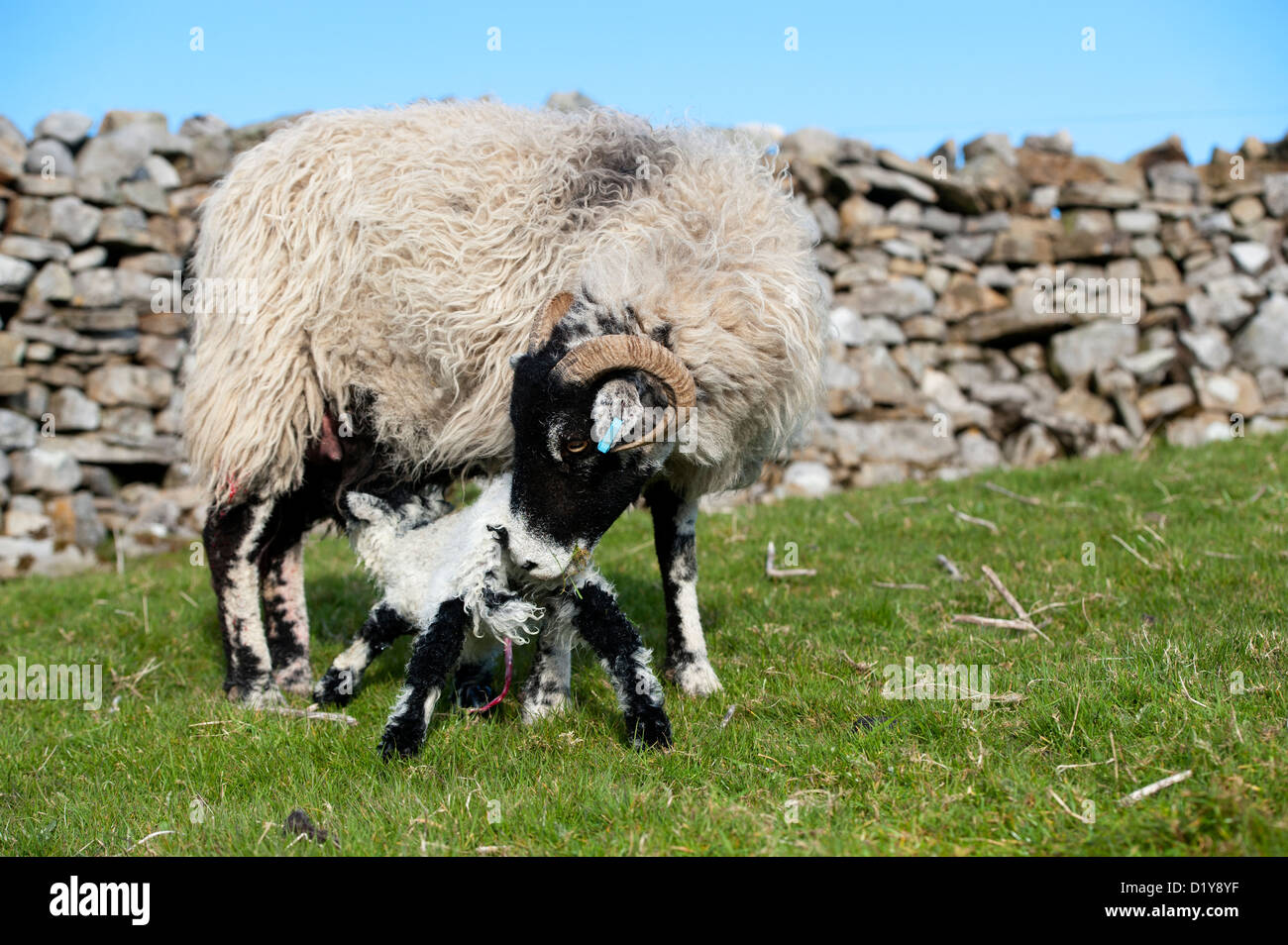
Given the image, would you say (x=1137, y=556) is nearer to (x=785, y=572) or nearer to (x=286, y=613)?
(x=785, y=572)

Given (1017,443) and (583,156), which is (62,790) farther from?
(1017,443)

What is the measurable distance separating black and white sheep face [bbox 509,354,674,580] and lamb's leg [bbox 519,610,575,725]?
49 cm

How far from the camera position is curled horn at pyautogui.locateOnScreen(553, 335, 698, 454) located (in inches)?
126

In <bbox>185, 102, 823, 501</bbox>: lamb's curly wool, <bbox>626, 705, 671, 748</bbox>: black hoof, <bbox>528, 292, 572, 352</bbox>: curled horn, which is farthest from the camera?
<bbox>185, 102, 823, 501</bbox>: lamb's curly wool

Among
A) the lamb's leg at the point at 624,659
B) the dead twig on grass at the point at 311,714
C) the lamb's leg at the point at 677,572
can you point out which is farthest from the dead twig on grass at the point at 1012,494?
the dead twig on grass at the point at 311,714

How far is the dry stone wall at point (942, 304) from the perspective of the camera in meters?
→ 8.98

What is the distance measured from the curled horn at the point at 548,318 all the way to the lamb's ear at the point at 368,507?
121 centimetres

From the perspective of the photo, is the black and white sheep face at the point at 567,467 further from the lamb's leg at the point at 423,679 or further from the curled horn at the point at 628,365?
the lamb's leg at the point at 423,679

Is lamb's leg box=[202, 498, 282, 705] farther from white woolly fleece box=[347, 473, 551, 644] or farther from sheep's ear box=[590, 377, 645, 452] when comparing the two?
sheep's ear box=[590, 377, 645, 452]

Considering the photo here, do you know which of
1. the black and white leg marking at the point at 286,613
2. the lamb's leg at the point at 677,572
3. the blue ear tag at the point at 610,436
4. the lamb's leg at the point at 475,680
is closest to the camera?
the blue ear tag at the point at 610,436

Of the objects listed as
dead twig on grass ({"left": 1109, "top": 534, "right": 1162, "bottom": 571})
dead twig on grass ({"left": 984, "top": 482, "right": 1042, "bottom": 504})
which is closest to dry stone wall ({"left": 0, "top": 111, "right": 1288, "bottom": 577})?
dead twig on grass ({"left": 984, "top": 482, "right": 1042, "bottom": 504})

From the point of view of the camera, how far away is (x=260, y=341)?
4316 millimetres
